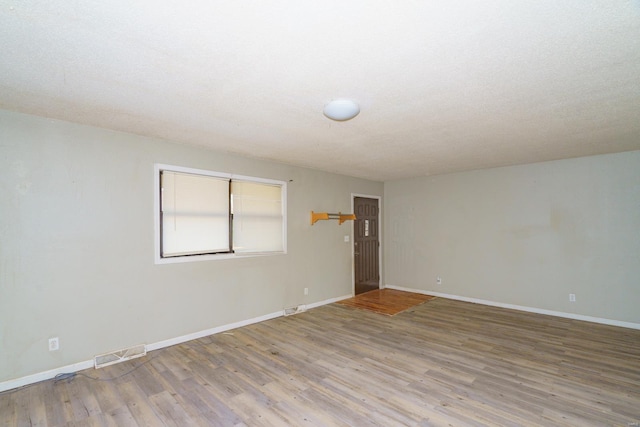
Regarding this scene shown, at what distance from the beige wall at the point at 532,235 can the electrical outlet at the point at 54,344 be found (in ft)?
19.1

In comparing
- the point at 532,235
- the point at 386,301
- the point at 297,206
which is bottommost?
the point at 386,301

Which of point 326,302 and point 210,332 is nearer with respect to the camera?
point 210,332

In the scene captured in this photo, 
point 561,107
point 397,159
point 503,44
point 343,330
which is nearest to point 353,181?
point 397,159

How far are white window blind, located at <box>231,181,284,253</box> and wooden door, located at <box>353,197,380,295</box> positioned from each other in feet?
6.64

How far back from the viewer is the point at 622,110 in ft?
9.02

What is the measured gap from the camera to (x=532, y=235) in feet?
16.5

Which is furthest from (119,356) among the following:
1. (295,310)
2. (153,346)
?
(295,310)

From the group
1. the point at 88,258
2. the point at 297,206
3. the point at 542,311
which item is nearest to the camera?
the point at 88,258

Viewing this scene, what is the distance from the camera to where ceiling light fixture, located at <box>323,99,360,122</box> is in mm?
2484

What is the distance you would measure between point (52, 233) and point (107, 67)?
1918 millimetres

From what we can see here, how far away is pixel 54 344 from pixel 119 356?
59 centimetres

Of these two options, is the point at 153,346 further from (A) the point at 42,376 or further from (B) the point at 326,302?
(B) the point at 326,302

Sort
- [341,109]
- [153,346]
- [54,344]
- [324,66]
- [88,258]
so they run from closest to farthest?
[324,66] < [341,109] < [54,344] < [88,258] < [153,346]

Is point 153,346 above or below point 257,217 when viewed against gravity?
below
